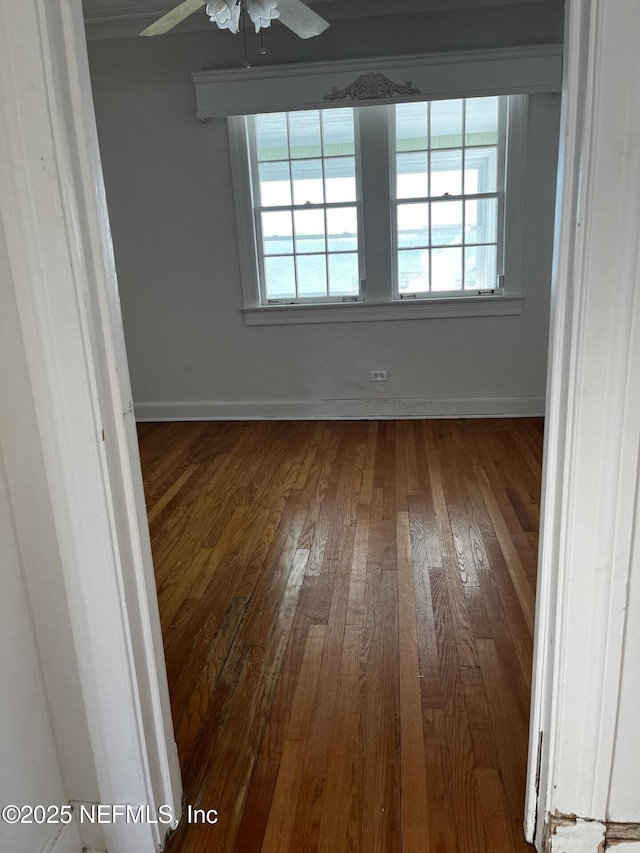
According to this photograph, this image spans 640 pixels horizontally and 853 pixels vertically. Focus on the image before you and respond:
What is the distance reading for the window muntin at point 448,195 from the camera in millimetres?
3961

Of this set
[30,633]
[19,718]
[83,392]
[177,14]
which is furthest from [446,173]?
[19,718]

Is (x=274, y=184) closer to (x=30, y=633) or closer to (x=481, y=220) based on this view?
(x=481, y=220)

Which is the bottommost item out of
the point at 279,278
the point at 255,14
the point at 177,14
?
the point at 279,278

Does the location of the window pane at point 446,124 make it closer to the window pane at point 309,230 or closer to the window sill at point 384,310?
the window pane at point 309,230

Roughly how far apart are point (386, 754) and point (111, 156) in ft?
13.3

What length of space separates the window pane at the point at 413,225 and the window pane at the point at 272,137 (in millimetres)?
861

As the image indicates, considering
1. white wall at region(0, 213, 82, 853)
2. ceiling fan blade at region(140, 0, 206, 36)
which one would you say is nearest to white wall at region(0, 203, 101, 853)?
white wall at region(0, 213, 82, 853)

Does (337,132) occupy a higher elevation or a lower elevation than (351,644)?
higher

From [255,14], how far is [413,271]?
221 centimetres

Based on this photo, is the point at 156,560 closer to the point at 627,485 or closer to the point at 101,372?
the point at 101,372

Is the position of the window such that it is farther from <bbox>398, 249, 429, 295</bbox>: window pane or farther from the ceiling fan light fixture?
the ceiling fan light fixture

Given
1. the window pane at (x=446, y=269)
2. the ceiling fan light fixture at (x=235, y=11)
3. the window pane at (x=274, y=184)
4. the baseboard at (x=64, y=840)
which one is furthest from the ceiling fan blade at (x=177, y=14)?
the baseboard at (x=64, y=840)

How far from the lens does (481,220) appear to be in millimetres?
4121

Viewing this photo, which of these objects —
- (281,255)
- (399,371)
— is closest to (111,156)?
(281,255)
